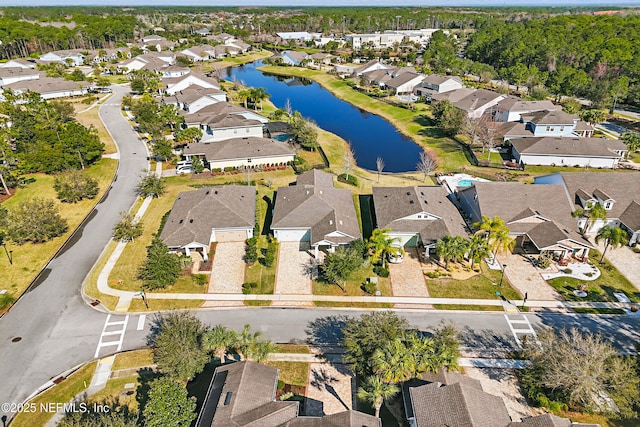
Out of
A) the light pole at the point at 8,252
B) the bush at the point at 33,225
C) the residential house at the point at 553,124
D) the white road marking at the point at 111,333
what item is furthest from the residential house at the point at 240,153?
the residential house at the point at 553,124

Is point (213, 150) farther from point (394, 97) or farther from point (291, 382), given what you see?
Result: point (394, 97)

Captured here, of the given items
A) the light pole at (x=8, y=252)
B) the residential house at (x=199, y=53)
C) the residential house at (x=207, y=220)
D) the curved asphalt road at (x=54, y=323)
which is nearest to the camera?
the curved asphalt road at (x=54, y=323)

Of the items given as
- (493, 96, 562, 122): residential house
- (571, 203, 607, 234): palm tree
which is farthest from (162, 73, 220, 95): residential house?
(571, 203, 607, 234): palm tree

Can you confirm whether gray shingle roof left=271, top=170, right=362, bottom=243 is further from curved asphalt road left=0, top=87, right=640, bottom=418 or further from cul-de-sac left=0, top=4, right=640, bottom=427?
curved asphalt road left=0, top=87, right=640, bottom=418

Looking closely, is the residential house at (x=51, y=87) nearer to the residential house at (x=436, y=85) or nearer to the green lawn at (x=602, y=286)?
the residential house at (x=436, y=85)

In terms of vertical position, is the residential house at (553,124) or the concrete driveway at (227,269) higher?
the residential house at (553,124)
